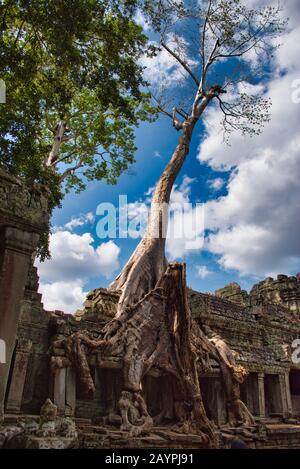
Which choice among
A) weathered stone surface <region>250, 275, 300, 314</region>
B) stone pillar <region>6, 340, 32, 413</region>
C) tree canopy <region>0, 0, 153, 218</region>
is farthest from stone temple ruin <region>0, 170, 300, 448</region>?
weathered stone surface <region>250, 275, 300, 314</region>

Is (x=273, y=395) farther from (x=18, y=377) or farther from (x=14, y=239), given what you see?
(x=14, y=239)

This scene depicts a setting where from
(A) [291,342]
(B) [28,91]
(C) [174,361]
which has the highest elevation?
(B) [28,91]

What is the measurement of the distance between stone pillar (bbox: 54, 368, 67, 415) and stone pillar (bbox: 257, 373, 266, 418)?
6.91 metres

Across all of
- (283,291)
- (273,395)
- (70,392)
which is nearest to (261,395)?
(273,395)

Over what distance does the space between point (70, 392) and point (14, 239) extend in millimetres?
3631

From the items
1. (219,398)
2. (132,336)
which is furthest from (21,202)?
(219,398)

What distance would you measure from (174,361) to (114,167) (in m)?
11.4

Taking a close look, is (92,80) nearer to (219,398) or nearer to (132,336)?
(132,336)

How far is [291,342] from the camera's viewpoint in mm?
16156

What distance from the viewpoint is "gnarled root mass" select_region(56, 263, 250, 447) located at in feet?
28.2

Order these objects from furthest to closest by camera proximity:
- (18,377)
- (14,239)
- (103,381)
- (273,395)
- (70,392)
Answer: (273,395) < (103,381) < (70,392) < (18,377) < (14,239)

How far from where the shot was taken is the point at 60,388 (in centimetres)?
802

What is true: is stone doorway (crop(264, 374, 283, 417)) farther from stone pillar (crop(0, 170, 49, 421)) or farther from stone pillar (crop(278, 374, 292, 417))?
stone pillar (crop(0, 170, 49, 421))

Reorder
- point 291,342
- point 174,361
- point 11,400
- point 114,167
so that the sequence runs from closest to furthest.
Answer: point 11,400 < point 174,361 < point 291,342 < point 114,167
